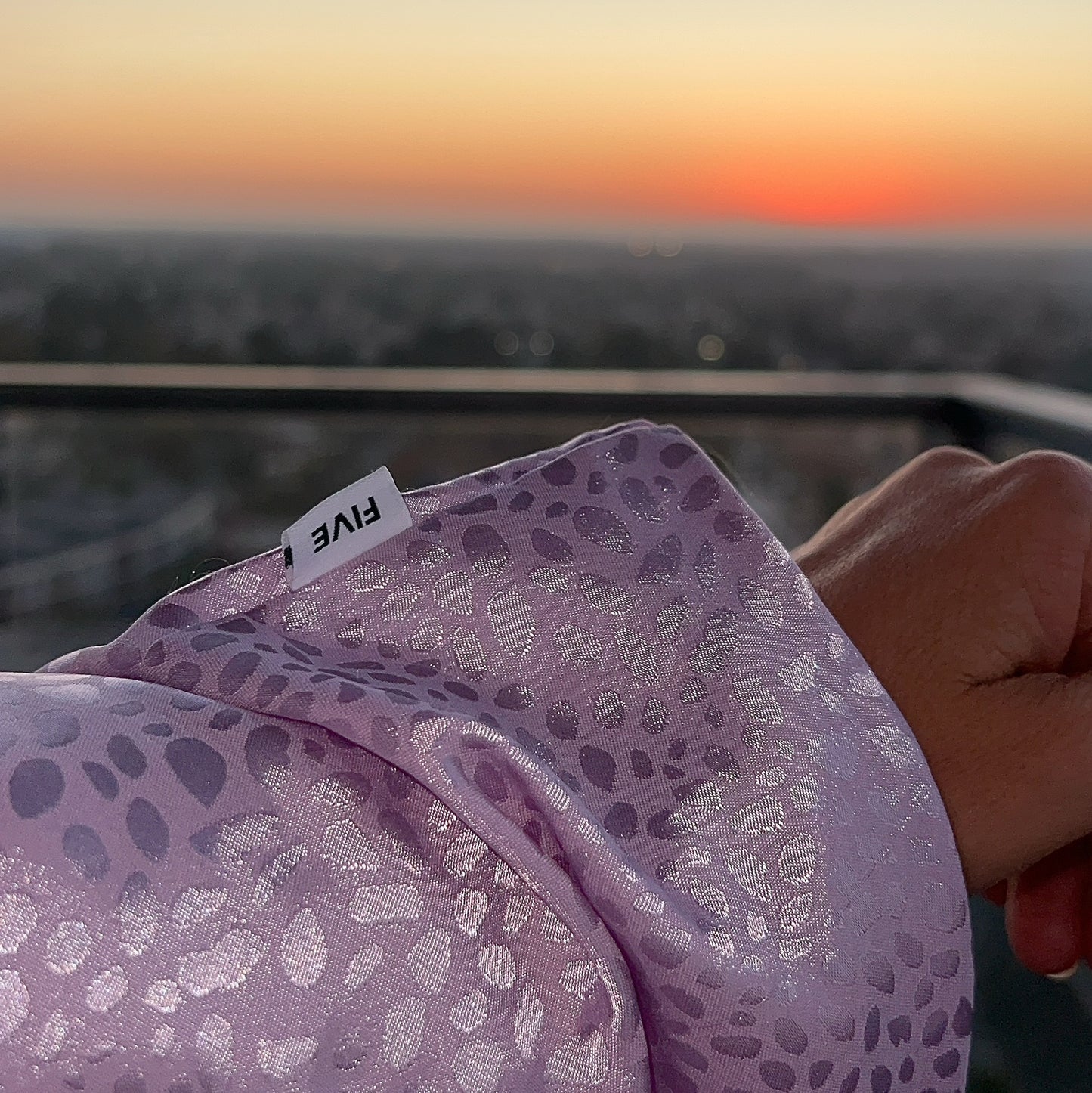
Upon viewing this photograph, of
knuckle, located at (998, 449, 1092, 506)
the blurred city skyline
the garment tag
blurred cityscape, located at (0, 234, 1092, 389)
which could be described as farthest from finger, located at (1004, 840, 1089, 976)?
the blurred city skyline

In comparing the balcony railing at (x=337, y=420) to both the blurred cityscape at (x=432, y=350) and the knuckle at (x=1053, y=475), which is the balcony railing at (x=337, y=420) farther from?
the knuckle at (x=1053, y=475)

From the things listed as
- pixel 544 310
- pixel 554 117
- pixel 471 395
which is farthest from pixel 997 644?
pixel 554 117

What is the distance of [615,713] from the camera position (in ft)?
1.54

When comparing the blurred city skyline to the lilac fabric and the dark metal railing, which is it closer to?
the dark metal railing

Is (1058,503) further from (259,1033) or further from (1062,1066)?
(1062,1066)

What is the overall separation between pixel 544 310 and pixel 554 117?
85.1 inches

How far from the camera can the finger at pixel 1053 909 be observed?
1.89ft

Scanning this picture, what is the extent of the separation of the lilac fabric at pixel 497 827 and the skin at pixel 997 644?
28 mm

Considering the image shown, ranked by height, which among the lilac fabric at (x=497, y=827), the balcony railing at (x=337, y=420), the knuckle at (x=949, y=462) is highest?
the knuckle at (x=949, y=462)

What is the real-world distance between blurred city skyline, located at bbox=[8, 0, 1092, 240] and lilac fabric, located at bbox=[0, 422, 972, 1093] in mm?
3428

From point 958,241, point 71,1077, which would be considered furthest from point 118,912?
point 958,241

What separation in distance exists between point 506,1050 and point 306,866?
99mm

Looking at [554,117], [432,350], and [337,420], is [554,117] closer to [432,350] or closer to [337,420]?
[432,350]

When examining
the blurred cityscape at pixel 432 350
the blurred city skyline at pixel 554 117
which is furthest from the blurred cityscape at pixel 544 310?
the blurred city skyline at pixel 554 117
